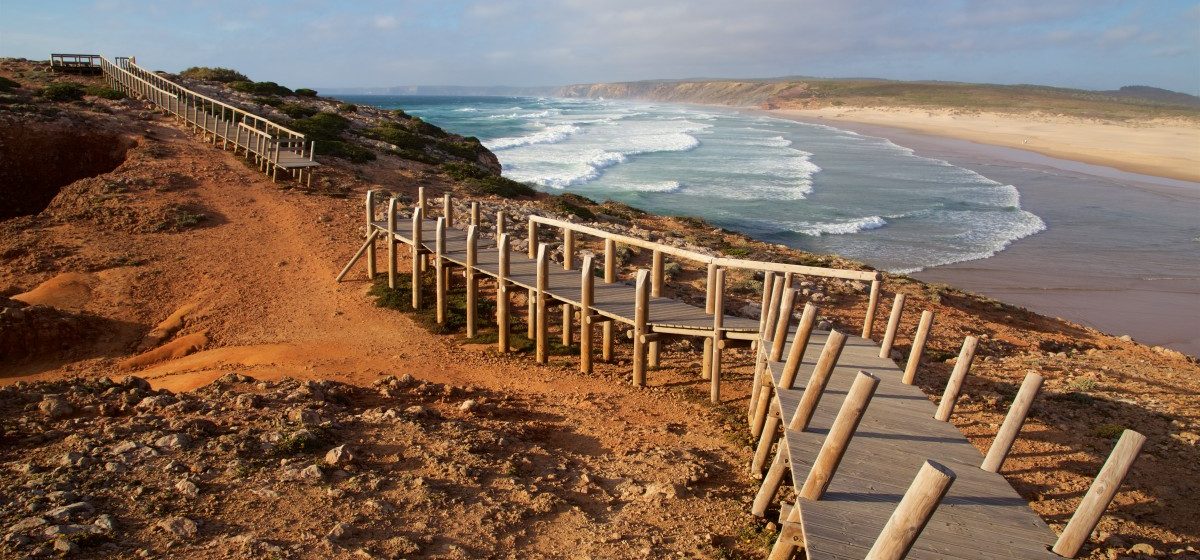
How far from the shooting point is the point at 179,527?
219 inches

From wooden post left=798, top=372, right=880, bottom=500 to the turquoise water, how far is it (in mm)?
17704

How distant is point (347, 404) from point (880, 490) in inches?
239

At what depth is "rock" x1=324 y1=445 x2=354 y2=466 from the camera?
22.3 feet

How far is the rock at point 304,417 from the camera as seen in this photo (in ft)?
24.8

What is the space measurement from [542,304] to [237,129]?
1708 centimetres

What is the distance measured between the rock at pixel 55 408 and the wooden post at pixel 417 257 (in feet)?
19.2

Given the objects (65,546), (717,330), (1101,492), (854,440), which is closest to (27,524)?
(65,546)

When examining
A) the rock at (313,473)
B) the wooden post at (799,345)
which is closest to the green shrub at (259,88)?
the rock at (313,473)

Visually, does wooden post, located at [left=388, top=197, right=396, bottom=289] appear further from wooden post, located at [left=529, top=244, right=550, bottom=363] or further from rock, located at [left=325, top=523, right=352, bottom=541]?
rock, located at [left=325, top=523, right=352, bottom=541]

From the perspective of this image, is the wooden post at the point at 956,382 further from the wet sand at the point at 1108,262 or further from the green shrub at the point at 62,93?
the green shrub at the point at 62,93

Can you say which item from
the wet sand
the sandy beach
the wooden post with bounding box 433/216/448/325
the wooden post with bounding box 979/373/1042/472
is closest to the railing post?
the wooden post with bounding box 433/216/448/325

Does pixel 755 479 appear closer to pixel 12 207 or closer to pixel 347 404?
pixel 347 404

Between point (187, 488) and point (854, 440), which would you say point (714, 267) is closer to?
point (854, 440)

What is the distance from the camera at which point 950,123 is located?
85.7m
